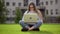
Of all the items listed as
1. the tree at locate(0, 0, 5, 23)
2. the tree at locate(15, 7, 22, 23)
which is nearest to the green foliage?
the tree at locate(0, 0, 5, 23)

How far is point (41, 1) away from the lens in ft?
9.70

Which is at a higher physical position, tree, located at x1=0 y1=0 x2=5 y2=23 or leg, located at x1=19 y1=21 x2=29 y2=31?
tree, located at x1=0 y1=0 x2=5 y2=23

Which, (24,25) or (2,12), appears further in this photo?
(2,12)

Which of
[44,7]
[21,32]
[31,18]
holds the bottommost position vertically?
[21,32]

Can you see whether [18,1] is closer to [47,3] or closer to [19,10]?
[19,10]

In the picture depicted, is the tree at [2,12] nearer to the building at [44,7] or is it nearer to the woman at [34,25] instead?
the building at [44,7]

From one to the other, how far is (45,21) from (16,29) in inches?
12.9

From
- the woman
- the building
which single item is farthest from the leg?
the building

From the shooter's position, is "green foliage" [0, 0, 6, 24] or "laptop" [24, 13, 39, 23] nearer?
"laptop" [24, 13, 39, 23]

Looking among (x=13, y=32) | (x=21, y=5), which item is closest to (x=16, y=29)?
(x=13, y=32)

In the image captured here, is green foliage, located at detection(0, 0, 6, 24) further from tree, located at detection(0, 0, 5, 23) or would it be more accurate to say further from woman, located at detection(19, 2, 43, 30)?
woman, located at detection(19, 2, 43, 30)

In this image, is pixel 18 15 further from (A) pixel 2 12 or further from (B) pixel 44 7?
(B) pixel 44 7

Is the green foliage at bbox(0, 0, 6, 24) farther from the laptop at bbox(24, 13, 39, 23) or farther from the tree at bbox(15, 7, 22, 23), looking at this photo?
the laptop at bbox(24, 13, 39, 23)

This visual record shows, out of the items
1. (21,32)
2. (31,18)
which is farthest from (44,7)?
(21,32)
